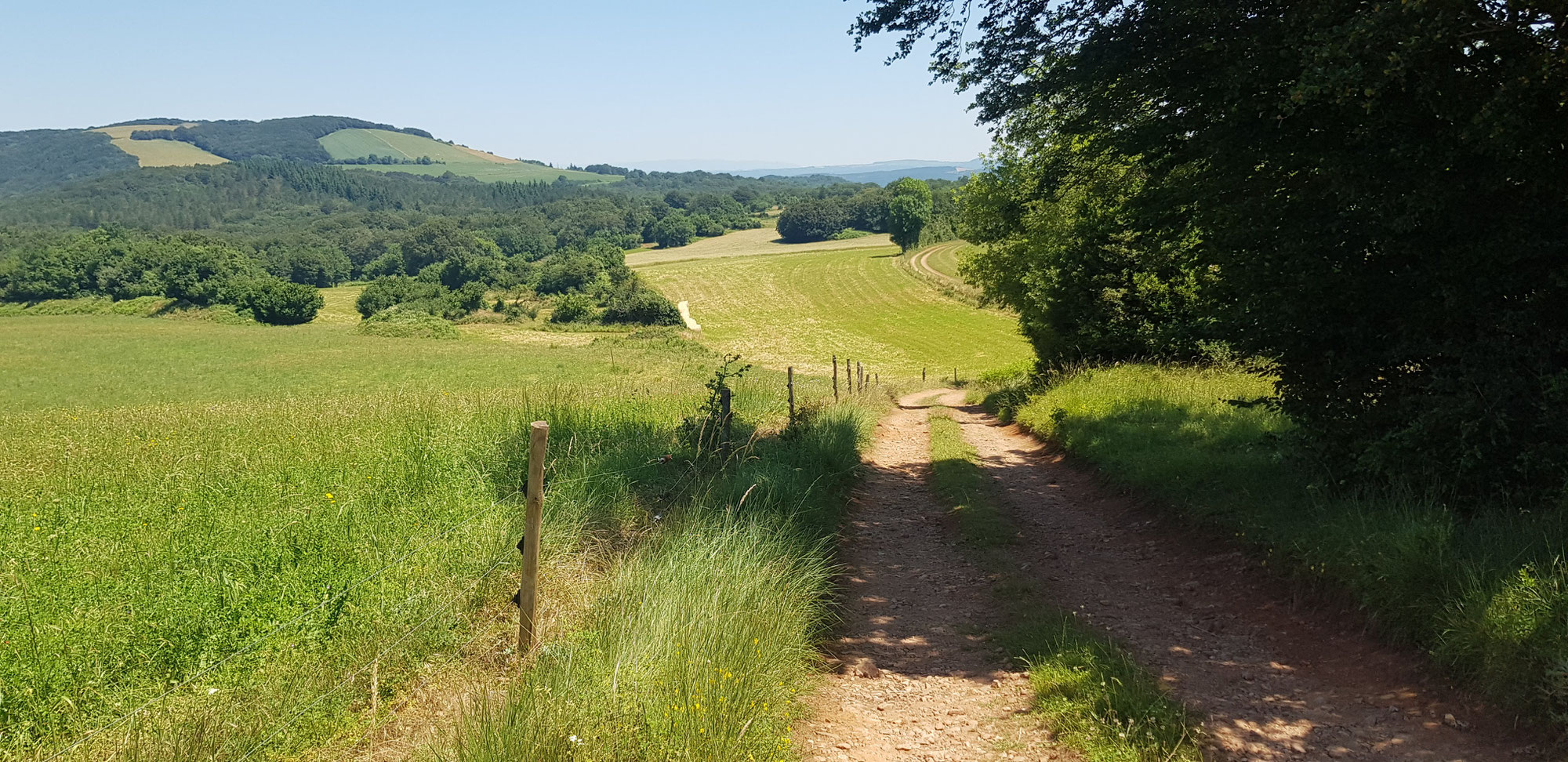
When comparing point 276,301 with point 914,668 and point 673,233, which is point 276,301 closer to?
point 673,233

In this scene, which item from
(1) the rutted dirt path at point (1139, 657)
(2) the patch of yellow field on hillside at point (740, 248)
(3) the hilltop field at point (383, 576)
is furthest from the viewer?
(2) the patch of yellow field on hillside at point (740, 248)

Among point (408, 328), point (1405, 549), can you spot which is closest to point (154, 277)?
point (408, 328)

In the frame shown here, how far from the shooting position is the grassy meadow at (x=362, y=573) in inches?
154

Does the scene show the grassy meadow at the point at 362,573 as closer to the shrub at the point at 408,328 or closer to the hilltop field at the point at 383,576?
the hilltop field at the point at 383,576

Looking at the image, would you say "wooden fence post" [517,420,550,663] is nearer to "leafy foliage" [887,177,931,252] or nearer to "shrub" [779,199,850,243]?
"leafy foliage" [887,177,931,252]

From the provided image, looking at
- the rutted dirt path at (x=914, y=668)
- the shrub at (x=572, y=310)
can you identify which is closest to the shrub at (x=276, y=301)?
the shrub at (x=572, y=310)

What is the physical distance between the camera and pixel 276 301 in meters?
80.0

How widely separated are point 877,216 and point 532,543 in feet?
481

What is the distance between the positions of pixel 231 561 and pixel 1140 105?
927cm

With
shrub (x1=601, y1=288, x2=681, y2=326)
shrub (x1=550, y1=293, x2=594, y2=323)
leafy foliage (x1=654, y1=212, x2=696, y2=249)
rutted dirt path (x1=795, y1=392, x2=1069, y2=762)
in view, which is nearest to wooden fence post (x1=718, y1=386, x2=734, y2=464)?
rutted dirt path (x1=795, y1=392, x2=1069, y2=762)

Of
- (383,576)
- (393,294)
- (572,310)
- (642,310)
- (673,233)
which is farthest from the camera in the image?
(673,233)

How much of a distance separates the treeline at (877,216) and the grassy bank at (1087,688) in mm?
103758

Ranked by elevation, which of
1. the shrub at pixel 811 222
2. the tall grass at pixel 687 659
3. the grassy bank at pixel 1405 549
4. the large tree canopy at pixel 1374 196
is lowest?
the tall grass at pixel 687 659

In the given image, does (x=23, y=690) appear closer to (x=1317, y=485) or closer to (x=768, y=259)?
(x=1317, y=485)
